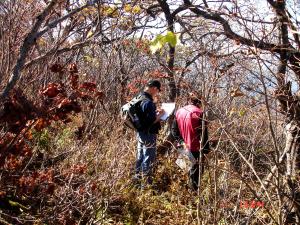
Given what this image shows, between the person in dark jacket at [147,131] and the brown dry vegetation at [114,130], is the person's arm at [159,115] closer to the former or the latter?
the person in dark jacket at [147,131]

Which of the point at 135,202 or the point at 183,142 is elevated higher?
the point at 183,142

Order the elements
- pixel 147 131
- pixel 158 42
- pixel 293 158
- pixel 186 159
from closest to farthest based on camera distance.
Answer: pixel 158 42
pixel 293 158
pixel 147 131
pixel 186 159

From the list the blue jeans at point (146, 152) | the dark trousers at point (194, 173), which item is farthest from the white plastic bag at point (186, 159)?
the blue jeans at point (146, 152)

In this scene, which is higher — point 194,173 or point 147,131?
point 147,131

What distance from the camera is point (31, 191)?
3.89 m

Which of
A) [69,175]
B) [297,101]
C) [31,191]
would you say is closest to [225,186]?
[297,101]

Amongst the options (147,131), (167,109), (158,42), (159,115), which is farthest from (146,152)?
(158,42)

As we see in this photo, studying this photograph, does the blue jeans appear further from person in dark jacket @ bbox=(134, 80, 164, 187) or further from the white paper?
the white paper

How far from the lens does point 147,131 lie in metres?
5.43

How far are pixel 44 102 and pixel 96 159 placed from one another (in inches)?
99.0

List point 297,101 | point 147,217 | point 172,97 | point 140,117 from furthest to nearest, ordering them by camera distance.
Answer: point 172,97 → point 140,117 → point 147,217 → point 297,101

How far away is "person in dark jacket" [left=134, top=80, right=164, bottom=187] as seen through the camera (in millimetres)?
5289

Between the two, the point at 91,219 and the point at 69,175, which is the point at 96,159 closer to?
the point at 69,175

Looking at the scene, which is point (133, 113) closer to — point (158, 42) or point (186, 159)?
point (186, 159)
